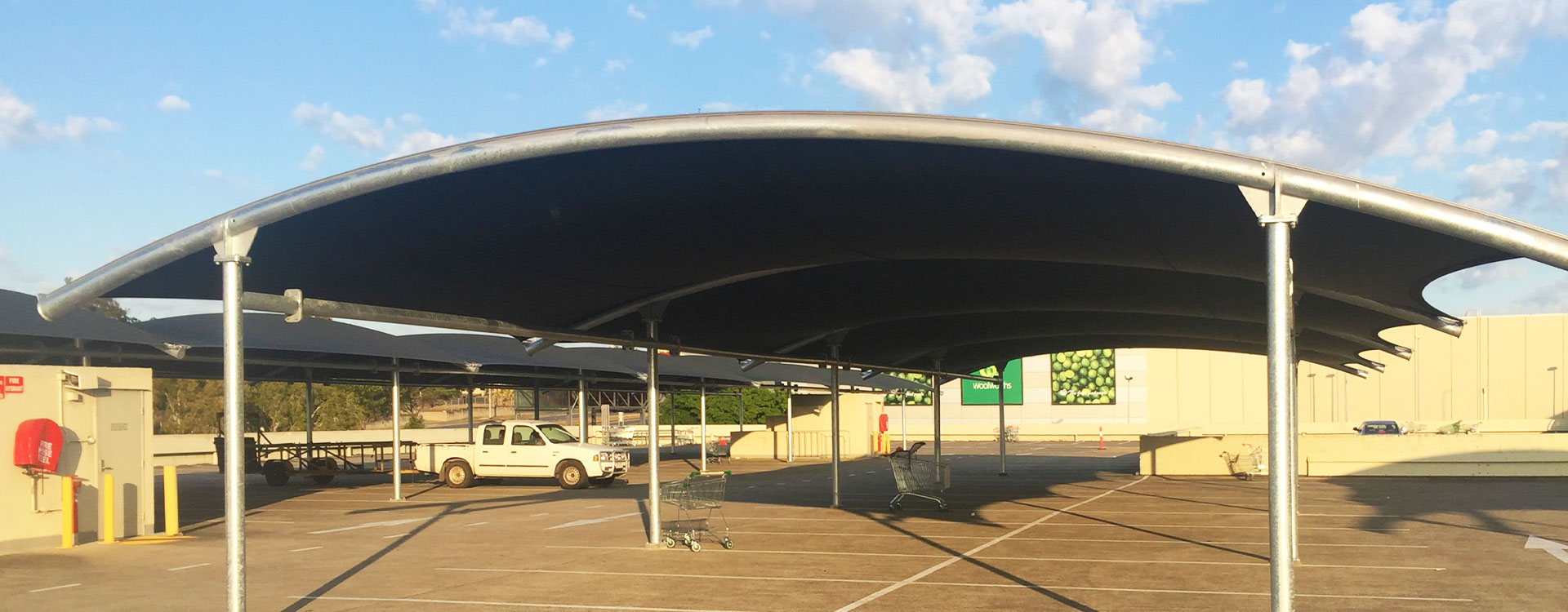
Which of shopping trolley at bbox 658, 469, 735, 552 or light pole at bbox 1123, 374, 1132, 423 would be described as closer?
shopping trolley at bbox 658, 469, 735, 552

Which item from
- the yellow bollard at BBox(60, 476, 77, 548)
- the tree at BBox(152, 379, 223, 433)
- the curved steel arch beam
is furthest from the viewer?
the tree at BBox(152, 379, 223, 433)

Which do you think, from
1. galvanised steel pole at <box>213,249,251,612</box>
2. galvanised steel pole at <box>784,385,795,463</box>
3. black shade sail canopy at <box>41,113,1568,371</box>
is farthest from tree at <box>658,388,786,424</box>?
galvanised steel pole at <box>213,249,251,612</box>

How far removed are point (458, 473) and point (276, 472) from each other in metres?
5.44

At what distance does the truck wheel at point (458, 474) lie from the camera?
96.6ft

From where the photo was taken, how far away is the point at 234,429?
349 inches

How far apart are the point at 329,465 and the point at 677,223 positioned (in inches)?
905

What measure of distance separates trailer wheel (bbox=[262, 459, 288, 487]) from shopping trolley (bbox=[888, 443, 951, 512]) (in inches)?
686

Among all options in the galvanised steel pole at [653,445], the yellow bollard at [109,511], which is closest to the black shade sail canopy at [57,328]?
the yellow bollard at [109,511]

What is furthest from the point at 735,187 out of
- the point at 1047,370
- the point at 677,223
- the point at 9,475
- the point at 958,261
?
the point at 1047,370

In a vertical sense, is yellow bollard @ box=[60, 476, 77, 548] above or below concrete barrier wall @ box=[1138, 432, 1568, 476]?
above

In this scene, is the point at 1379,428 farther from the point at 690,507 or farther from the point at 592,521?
the point at 690,507

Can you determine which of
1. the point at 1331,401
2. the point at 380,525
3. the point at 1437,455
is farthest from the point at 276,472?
the point at 1331,401

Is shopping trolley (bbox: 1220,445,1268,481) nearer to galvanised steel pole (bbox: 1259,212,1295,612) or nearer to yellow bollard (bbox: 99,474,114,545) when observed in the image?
galvanised steel pole (bbox: 1259,212,1295,612)

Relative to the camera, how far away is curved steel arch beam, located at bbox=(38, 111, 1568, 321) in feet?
23.6
